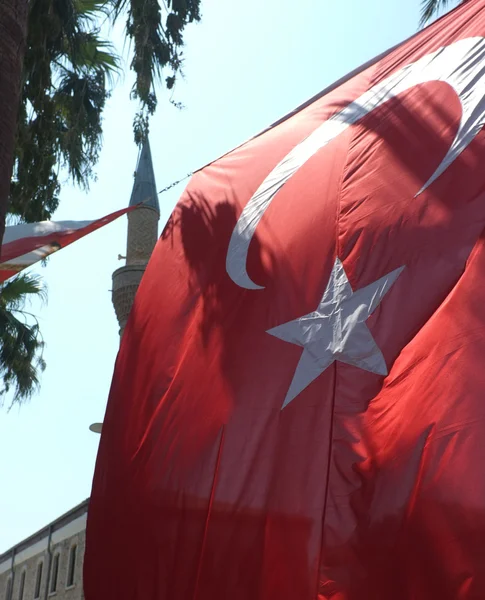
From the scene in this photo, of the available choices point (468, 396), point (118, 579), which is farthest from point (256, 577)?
point (468, 396)

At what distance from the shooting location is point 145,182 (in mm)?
19562

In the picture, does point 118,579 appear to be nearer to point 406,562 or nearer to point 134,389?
point 134,389

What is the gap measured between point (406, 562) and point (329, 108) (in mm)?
4772

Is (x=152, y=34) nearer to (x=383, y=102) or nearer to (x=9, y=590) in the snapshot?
(x=383, y=102)

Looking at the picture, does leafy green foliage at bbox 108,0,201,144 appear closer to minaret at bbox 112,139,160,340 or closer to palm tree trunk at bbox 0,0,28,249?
palm tree trunk at bbox 0,0,28,249

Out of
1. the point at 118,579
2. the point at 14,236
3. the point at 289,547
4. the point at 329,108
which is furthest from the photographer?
the point at 14,236

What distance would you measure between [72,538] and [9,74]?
25238mm

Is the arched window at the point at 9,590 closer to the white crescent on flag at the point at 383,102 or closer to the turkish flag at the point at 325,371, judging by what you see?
the turkish flag at the point at 325,371

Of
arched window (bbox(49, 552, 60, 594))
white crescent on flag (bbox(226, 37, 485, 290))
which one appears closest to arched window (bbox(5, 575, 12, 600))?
arched window (bbox(49, 552, 60, 594))

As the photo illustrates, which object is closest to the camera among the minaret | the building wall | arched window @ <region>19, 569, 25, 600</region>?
the minaret

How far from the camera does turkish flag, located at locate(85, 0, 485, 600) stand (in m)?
5.35

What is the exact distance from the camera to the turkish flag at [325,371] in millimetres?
5352

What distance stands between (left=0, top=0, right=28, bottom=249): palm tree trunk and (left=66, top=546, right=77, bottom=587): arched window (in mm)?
24750

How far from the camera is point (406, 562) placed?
5098 millimetres
